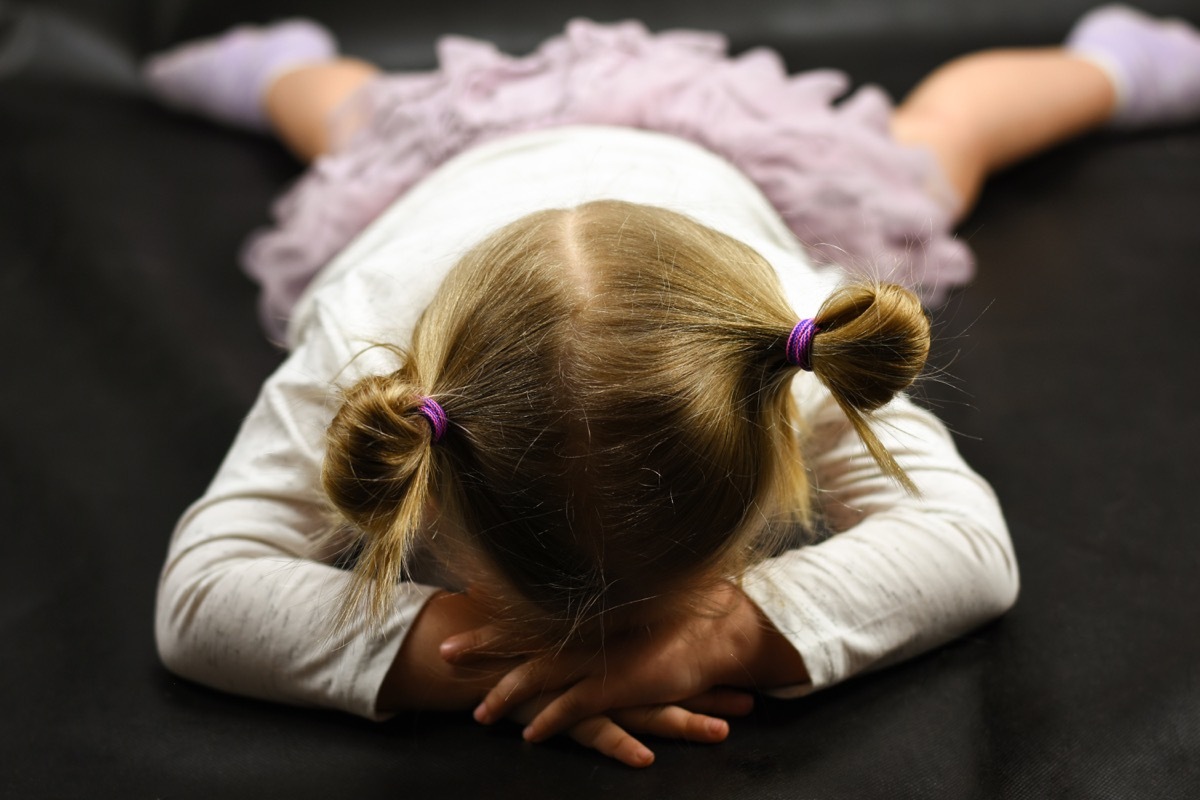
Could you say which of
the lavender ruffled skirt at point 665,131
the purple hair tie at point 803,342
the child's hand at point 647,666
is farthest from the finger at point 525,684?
the lavender ruffled skirt at point 665,131

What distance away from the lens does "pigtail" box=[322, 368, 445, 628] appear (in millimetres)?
618

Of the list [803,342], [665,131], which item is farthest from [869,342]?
[665,131]

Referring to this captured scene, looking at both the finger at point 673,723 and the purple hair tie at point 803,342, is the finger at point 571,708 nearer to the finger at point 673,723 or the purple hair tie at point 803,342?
the finger at point 673,723

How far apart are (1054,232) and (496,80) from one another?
2.10 feet

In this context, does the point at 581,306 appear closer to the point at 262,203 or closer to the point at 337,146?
the point at 337,146

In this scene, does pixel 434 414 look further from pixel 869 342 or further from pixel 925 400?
pixel 925 400

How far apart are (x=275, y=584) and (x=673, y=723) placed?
28 centimetres

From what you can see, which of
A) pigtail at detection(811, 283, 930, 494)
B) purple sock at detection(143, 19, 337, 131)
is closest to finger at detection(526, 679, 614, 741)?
pigtail at detection(811, 283, 930, 494)

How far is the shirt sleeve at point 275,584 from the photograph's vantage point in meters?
0.76

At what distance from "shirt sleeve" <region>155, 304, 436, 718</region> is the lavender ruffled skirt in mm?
354

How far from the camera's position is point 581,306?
670 mm

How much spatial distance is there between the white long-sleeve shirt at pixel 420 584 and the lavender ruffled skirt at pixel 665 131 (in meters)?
0.19

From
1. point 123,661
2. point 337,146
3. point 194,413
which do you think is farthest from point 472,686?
point 337,146

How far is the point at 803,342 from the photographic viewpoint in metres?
0.65
